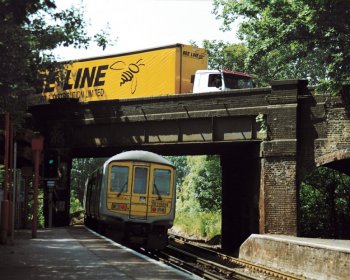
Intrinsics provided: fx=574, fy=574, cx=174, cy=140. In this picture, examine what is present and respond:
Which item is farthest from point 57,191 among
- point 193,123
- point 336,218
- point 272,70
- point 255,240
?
point 272,70

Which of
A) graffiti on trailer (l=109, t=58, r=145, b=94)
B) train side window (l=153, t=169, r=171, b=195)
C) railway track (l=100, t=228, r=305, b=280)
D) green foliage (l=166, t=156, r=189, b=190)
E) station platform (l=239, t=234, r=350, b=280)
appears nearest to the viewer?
station platform (l=239, t=234, r=350, b=280)

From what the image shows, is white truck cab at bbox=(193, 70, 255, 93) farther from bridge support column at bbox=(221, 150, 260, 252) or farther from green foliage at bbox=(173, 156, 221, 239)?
green foliage at bbox=(173, 156, 221, 239)

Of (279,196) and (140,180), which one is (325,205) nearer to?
(279,196)

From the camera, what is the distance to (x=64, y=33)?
17.5 meters

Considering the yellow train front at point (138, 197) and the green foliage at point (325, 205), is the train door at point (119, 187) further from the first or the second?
the green foliage at point (325, 205)

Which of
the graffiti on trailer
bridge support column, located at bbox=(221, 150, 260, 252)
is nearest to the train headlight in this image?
bridge support column, located at bbox=(221, 150, 260, 252)

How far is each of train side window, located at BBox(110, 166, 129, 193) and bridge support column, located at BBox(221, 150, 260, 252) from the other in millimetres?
6152

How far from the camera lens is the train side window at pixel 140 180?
2023cm

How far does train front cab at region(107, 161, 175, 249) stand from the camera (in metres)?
20.0

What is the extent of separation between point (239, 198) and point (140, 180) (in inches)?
324

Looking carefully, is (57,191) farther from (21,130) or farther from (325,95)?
(325,95)

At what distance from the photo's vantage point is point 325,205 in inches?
1216

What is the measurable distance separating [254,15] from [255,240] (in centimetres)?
1354

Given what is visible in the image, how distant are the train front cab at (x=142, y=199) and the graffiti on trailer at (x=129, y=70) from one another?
676 centimetres
